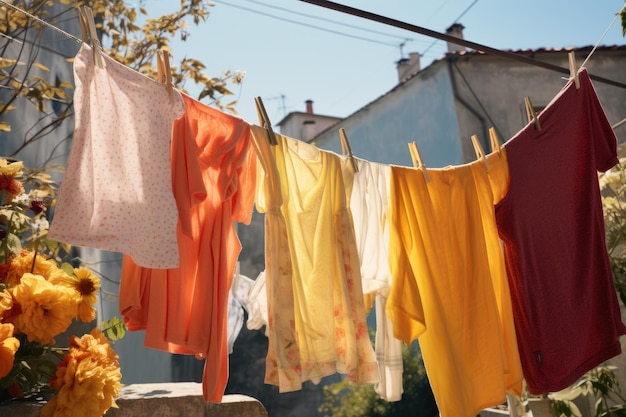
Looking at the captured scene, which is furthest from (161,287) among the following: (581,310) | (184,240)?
(581,310)

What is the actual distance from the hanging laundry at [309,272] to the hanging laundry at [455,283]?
0.55ft

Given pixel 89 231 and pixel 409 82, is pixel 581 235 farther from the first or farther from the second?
pixel 409 82

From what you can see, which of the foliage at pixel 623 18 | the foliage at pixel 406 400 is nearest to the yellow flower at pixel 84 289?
the foliage at pixel 623 18

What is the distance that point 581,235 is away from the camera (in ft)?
7.63

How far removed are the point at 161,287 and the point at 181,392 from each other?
719 mm

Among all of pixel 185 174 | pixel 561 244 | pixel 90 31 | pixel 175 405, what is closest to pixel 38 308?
pixel 185 174

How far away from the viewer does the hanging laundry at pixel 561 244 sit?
7.22ft

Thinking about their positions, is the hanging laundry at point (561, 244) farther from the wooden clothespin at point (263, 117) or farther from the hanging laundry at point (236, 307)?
the hanging laundry at point (236, 307)

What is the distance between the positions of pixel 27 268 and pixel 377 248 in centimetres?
119

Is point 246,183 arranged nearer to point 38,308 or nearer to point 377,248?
point 377,248

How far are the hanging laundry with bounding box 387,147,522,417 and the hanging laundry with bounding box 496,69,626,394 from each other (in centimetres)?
8

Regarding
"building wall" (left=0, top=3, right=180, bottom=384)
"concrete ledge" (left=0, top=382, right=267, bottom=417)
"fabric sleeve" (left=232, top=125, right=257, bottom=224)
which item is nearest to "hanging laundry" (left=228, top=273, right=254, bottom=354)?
"building wall" (left=0, top=3, right=180, bottom=384)

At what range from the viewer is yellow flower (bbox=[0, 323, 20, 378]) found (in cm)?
126

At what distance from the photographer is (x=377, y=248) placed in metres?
2.26
